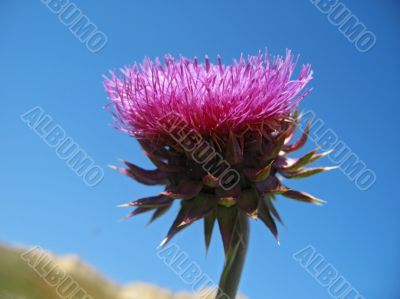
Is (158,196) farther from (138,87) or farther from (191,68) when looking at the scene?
(191,68)

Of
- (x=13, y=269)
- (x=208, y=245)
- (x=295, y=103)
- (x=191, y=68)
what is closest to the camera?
(x=208, y=245)

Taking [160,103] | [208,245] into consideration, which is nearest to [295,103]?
[160,103]

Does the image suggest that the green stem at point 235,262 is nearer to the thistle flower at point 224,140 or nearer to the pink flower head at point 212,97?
the thistle flower at point 224,140

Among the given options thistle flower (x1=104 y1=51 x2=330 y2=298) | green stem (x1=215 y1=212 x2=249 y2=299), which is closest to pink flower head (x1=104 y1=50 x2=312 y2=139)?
thistle flower (x1=104 y1=51 x2=330 y2=298)

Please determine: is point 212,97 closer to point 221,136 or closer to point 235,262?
point 221,136

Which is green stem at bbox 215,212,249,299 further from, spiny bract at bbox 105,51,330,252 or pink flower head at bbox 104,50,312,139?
pink flower head at bbox 104,50,312,139

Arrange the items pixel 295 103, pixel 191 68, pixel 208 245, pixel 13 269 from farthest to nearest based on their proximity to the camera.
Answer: pixel 13 269 < pixel 191 68 < pixel 295 103 < pixel 208 245
